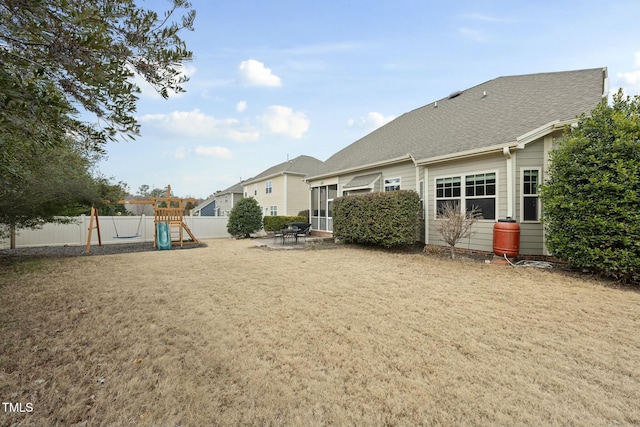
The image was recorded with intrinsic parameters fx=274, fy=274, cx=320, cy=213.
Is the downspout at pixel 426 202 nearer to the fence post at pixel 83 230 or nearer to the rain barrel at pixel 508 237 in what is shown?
the rain barrel at pixel 508 237

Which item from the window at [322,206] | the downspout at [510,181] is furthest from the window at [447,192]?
the window at [322,206]

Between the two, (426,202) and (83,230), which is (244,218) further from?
(426,202)

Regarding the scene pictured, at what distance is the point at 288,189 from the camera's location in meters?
21.7

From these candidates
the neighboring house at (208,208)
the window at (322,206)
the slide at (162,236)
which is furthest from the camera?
the neighboring house at (208,208)

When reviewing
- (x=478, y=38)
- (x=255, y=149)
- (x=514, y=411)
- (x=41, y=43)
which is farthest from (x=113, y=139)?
(x=255, y=149)

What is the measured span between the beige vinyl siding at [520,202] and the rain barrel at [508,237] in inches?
21.5

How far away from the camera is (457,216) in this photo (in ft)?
26.2

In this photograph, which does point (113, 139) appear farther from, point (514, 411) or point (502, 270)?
point (502, 270)

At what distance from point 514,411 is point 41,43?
449 cm

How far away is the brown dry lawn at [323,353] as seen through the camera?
208 cm

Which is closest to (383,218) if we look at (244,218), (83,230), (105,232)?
(244,218)

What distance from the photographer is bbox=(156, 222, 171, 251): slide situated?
12.3m

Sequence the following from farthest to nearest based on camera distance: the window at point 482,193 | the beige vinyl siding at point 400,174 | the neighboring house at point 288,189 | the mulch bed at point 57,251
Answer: the neighboring house at point 288,189, the beige vinyl siding at point 400,174, the mulch bed at point 57,251, the window at point 482,193

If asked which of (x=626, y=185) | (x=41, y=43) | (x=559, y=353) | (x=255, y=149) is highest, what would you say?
(x=255, y=149)
